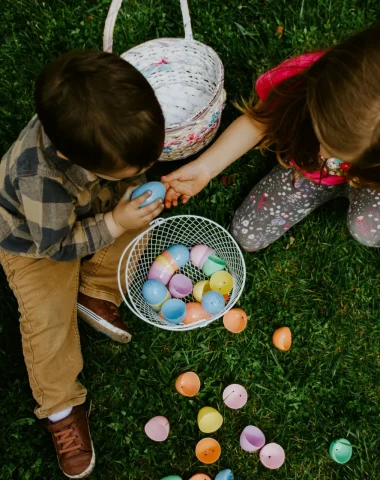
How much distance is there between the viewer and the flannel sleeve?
1448 mm

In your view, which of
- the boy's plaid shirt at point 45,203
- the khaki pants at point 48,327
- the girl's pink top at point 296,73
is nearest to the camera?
the boy's plaid shirt at point 45,203

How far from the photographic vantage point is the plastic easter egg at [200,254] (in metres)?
1.86

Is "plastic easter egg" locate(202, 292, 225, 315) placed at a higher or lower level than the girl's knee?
higher

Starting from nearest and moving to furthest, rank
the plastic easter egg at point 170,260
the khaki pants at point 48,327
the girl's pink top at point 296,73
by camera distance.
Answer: the girl's pink top at point 296,73 < the khaki pants at point 48,327 < the plastic easter egg at point 170,260

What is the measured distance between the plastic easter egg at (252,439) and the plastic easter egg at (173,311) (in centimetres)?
46

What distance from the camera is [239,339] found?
6.35ft

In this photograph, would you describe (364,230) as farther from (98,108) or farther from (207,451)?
(98,108)

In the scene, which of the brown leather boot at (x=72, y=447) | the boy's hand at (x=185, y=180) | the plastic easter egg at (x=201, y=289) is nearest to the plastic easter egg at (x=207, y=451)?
the brown leather boot at (x=72, y=447)

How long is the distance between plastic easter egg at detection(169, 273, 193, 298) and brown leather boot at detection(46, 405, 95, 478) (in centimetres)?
54

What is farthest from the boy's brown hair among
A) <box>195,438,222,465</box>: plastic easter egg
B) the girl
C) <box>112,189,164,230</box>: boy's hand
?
<box>195,438,222,465</box>: plastic easter egg

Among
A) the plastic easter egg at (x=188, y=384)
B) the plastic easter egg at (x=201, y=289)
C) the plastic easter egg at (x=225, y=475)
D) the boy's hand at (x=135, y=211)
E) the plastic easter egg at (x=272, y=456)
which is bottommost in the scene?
the plastic easter egg at (x=272, y=456)

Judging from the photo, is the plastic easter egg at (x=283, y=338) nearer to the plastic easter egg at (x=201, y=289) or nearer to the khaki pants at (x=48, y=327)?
the plastic easter egg at (x=201, y=289)

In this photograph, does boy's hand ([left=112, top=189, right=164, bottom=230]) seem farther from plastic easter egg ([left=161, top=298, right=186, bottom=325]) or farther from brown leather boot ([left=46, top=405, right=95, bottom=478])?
brown leather boot ([left=46, top=405, right=95, bottom=478])

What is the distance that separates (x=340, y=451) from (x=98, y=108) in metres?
1.39
